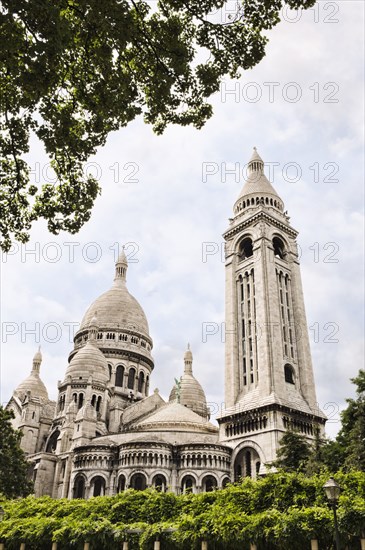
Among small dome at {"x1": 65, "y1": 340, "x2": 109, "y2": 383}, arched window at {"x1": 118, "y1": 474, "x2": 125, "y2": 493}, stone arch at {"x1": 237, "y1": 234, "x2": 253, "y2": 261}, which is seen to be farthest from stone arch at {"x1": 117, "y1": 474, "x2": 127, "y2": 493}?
stone arch at {"x1": 237, "y1": 234, "x2": 253, "y2": 261}

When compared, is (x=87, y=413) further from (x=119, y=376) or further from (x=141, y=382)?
(x=141, y=382)

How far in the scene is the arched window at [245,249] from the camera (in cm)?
6022

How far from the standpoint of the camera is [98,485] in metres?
47.1

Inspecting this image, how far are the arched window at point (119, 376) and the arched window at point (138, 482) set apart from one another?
23.7 meters

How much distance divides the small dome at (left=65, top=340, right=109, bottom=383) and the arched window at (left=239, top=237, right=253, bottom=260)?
2191 centimetres

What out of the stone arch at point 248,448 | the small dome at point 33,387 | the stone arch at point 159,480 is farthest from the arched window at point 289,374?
the small dome at point 33,387

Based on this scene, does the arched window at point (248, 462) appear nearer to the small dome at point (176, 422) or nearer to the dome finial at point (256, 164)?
the small dome at point (176, 422)

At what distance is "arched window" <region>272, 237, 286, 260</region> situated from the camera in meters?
59.9

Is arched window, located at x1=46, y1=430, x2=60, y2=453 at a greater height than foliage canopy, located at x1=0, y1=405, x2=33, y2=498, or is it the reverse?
arched window, located at x1=46, y1=430, x2=60, y2=453

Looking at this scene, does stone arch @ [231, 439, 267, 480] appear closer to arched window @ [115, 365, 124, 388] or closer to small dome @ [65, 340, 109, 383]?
small dome @ [65, 340, 109, 383]

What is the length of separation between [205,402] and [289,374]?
22.3 m

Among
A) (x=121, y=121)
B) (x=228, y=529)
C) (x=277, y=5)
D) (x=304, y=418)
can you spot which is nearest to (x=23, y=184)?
(x=121, y=121)

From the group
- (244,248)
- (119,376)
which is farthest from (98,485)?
(244,248)

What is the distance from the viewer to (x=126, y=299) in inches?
3066
